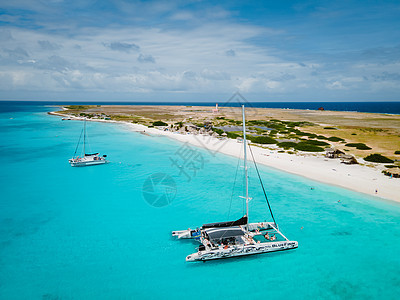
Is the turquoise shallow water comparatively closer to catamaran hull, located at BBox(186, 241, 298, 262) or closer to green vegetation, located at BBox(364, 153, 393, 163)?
catamaran hull, located at BBox(186, 241, 298, 262)

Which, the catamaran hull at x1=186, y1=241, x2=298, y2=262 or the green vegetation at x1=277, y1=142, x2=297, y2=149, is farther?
the green vegetation at x1=277, y1=142, x2=297, y2=149

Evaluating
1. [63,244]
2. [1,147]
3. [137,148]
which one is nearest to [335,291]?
[63,244]

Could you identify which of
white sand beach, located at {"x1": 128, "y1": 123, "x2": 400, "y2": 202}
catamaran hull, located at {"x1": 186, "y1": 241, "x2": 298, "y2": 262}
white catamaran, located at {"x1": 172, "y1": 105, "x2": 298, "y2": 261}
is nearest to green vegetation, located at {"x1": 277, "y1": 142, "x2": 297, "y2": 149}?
white sand beach, located at {"x1": 128, "y1": 123, "x2": 400, "y2": 202}

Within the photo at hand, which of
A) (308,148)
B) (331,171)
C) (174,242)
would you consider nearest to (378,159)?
(331,171)

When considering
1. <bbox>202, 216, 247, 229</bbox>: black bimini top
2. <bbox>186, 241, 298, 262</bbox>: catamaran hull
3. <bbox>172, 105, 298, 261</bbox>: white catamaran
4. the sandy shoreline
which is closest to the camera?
<bbox>186, 241, 298, 262</bbox>: catamaran hull

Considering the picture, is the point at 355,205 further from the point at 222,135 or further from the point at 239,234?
the point at 222,135
